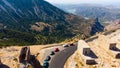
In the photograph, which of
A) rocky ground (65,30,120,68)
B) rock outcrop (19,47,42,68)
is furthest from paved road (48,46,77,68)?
rock outcrop (19,47,42,68)

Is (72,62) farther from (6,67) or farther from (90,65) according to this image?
(6,67)

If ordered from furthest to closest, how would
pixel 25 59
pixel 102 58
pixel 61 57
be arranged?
pixel 61 57 → pixel 102 58 → pixel 25 59

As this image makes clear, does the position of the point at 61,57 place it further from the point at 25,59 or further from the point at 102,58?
the point at 25,59

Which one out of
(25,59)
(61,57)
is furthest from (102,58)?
(25,59)

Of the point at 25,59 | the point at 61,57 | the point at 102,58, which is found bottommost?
the point at 61,57

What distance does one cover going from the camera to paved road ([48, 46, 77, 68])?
94.2 meters

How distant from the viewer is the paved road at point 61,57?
94.2 m

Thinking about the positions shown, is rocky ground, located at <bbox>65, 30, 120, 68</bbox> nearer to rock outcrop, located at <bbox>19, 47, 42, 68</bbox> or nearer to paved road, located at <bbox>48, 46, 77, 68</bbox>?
paved road, located at <bbox>48, 46, 77, 68</bbox>

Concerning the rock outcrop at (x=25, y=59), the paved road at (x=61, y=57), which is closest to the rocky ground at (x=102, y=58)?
the paved road at (x=61, y=57)

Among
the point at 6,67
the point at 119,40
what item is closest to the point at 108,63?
the point at 119,40

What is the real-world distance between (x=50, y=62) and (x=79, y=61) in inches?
496

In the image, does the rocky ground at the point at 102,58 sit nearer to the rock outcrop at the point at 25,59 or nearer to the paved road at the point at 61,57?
the paved road at the point at 61,57

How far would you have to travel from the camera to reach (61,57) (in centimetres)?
10488

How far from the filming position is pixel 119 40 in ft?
321
